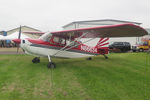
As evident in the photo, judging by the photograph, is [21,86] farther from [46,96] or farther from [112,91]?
[112,91]

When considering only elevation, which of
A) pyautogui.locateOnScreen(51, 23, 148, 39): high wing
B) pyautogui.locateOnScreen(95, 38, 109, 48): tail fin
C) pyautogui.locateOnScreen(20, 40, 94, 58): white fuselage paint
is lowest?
pyautogui.locateOnScreen(20, 40, 94, 58): white fuselage paint

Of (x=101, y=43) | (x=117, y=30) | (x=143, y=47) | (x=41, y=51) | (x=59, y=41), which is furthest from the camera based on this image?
(x=143, y=47)

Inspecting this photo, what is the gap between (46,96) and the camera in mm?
3305

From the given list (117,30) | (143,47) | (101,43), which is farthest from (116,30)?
(143,47)

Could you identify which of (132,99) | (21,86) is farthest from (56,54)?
(132,99)

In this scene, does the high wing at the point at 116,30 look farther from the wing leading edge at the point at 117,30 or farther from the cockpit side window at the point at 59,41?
the cockpit side window at the point at 59,41

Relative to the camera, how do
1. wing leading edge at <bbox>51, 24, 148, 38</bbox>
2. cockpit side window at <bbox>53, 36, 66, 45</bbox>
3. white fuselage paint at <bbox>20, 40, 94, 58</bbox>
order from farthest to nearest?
cockpit side window at <bbox>53, 36, 66, 45</bbox>
white fuselage paint at <bbox>20, 40, 94, 58</bbox>
wing leading edge at <bbox>51, 24, 148, 38</bbox>

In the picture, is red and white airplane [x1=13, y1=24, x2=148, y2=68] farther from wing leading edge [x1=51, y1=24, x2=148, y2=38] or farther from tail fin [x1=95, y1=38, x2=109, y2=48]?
tail fin [x1=95, y1=38, x2=109, y2=48]

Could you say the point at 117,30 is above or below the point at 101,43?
above

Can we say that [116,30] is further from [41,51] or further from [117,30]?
[41,51]

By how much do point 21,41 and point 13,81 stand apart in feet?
9.27

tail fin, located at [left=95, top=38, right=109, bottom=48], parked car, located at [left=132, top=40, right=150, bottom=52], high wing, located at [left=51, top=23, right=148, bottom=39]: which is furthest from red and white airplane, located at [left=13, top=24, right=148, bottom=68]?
parked car, located at [left=132, top=40, right=150, bottom=52]

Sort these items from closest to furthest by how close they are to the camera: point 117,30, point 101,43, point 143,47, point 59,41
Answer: point 117,30, point 59,41, point 101,43, point 143,47

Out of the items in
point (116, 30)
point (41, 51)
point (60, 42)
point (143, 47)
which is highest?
point (116, 30)
